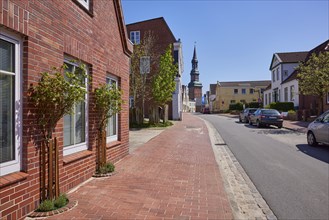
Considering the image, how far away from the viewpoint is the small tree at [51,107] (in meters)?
4.24

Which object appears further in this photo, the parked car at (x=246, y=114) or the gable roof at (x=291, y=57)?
the gable roof at (x=291, y=57)

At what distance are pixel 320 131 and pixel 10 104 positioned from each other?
1185 cm

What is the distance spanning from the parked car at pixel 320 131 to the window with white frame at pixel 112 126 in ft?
27.6

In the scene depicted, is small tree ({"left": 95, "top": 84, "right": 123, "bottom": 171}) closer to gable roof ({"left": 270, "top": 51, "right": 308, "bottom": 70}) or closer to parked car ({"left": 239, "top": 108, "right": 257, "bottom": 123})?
parked car ({"left": 239, "top": 108, "right": 257, "bottom": 123})

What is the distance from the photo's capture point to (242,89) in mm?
80000

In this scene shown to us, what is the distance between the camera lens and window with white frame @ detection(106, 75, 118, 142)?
26.7ft

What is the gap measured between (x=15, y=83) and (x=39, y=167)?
4.30 ft

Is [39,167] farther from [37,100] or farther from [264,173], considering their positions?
[264,173]

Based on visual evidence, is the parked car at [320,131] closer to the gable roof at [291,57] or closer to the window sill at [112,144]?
the window sill at [112,144]

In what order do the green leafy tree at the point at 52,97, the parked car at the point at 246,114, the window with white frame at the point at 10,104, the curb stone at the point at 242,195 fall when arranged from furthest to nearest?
the parked car at the point at 246,114, the curb stone at the point at 242,195, the green leafy tree at the point at 52,97, the window with white frame at the point at 10,104

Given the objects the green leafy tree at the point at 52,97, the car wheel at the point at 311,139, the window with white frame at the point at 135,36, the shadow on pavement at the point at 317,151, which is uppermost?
the window with white frame at the point at 135,36

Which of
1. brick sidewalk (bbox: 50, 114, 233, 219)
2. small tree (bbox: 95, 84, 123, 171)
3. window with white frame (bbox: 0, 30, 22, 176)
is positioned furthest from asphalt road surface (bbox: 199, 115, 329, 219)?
window with white frame (bbox: 0, 30, 22, 176)

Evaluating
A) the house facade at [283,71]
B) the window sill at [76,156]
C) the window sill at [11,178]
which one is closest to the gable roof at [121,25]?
the window sill at [76,156]

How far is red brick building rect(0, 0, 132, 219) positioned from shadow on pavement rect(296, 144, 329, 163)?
781cm
